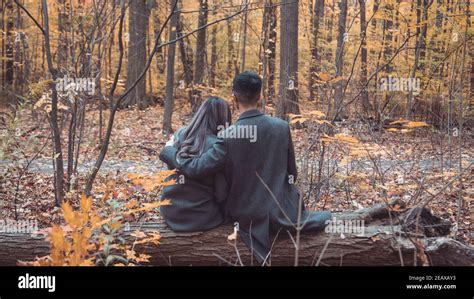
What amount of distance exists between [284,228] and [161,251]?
1.02m

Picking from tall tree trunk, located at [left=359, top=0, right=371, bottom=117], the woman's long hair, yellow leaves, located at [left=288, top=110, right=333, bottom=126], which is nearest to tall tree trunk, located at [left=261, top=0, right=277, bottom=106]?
yellow leaves, located at [left=288, top=110, right=333, bottom=126]

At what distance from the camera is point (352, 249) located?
12.3ft

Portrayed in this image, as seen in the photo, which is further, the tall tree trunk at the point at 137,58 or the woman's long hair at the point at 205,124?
the tall tree trunk at the point at 137,58

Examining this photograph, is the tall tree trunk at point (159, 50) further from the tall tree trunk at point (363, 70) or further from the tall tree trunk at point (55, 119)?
the tall tree trunk at point (55, 119)

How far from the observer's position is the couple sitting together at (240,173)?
3.77m

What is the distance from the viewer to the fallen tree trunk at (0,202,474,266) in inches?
146

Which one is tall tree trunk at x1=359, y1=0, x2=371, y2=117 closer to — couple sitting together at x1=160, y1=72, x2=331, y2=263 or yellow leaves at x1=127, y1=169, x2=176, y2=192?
couple sitting together at x1=160, y1=72, x2=331, y2=263

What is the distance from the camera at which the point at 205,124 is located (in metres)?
3.94

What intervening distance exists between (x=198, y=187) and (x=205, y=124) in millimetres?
526

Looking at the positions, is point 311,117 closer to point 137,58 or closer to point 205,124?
point 205,124

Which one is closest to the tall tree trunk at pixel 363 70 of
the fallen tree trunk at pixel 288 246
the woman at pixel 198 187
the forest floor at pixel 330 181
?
the forest floor at pixel 330 181

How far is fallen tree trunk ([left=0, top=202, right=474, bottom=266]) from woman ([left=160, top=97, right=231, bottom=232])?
11cm

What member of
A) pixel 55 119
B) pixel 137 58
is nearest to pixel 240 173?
pixel 55 119
